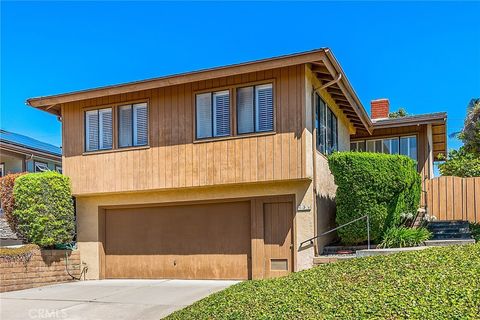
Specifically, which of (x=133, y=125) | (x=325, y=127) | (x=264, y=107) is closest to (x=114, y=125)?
(x=133, y=125)

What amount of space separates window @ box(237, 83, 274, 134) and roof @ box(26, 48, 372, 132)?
1.89 ft

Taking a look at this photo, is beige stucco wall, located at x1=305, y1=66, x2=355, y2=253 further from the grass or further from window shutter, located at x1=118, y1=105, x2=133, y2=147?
window shutter, located at x1=118, y1=105, x2=133, y2=147

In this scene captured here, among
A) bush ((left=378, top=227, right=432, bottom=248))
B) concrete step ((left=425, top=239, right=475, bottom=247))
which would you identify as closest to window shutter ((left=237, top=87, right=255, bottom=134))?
bush ((left=378, top=227, right=432, bottom=248))

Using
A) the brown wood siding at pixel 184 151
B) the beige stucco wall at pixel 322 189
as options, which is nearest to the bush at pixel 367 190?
the beige stucco wall at pixel 322 189

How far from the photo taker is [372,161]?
10.4m

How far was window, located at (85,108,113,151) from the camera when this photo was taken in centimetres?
1259

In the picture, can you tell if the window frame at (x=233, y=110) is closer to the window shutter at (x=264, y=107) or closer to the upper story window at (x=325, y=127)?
the window shutter at (x=264, y=107)

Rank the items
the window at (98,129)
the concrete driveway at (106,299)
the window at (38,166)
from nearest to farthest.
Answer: the concrete driveway at (106,299), the window at (98,129), the window at (38,166)

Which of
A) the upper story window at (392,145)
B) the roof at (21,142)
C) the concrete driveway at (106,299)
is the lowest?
the concrete driveway at (106,299)

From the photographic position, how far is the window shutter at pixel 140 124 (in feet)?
39.8

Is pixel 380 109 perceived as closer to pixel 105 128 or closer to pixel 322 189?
pixel 322 189

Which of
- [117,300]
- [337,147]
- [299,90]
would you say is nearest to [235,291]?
[117,300]

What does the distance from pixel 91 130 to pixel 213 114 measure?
377cm

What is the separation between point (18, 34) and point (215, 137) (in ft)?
29.8
